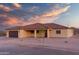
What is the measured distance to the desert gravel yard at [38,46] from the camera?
248 inches

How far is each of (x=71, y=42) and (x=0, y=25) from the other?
4.26 feet

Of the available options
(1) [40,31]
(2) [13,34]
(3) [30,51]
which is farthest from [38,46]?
(2) [13,34]

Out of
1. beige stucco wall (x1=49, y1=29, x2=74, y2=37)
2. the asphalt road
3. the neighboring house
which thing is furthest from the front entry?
beige stucco wall (x1=49, y1=29, x2=74, y2=37)

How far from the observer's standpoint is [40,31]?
20.7 feet

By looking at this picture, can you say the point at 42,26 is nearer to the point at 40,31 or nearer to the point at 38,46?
the point at 40,31

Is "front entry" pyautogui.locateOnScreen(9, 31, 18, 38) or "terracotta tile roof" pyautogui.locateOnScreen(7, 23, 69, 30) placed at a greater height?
"terracotta tile roof" pyautogui.locateOnScreen(7, 23, 69, 30)

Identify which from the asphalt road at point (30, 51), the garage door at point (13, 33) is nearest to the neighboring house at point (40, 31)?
the garage door at point (13, 33)

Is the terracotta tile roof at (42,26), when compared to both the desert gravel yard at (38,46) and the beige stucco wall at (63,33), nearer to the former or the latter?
the beige stucco wall at (63,33)

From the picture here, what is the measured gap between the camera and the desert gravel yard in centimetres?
629

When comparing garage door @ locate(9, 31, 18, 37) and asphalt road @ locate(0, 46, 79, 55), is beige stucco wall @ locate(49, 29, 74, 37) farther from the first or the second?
garage door @ locate(9, 31, 18, 37)

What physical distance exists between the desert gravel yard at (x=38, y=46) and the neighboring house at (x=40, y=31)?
0.07m

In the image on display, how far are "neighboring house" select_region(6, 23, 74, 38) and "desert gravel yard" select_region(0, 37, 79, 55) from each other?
7 cm

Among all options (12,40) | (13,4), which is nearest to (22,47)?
(12,40)

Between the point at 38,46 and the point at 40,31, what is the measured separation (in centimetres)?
27
